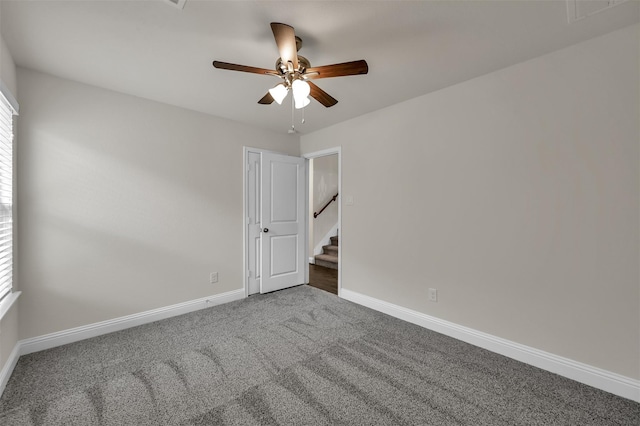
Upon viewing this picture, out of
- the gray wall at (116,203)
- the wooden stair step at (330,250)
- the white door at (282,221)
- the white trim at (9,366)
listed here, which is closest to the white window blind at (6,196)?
the gray wall at (116,203)

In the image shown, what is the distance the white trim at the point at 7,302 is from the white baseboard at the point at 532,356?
3203mm

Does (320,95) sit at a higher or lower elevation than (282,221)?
higher

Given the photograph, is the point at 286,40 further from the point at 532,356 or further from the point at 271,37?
the point at 532,356

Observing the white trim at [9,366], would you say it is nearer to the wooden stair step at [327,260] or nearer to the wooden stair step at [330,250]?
the wooden stair step at [327,260]

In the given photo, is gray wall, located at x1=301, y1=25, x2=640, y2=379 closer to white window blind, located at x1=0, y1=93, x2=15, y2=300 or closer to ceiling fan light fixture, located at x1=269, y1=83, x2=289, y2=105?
ceiling fan light fixture, located at x1=269, y1=83, x2=289, y2=105

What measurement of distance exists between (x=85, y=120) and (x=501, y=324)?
13.6 ft

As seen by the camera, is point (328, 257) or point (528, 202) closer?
point (528, 202)

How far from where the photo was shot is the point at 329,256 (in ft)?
19.0

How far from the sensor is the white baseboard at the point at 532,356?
180 centimetres

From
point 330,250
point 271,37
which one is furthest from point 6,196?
point 330,250

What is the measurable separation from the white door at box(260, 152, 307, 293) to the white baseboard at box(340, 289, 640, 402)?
5.18 feet

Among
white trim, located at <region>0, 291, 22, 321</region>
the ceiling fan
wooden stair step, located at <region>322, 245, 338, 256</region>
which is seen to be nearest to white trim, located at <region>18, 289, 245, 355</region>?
white trim, located at <region>0, 291, 22, 321</region>

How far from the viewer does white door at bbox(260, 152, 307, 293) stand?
3824 mm

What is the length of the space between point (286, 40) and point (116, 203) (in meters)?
2.32
